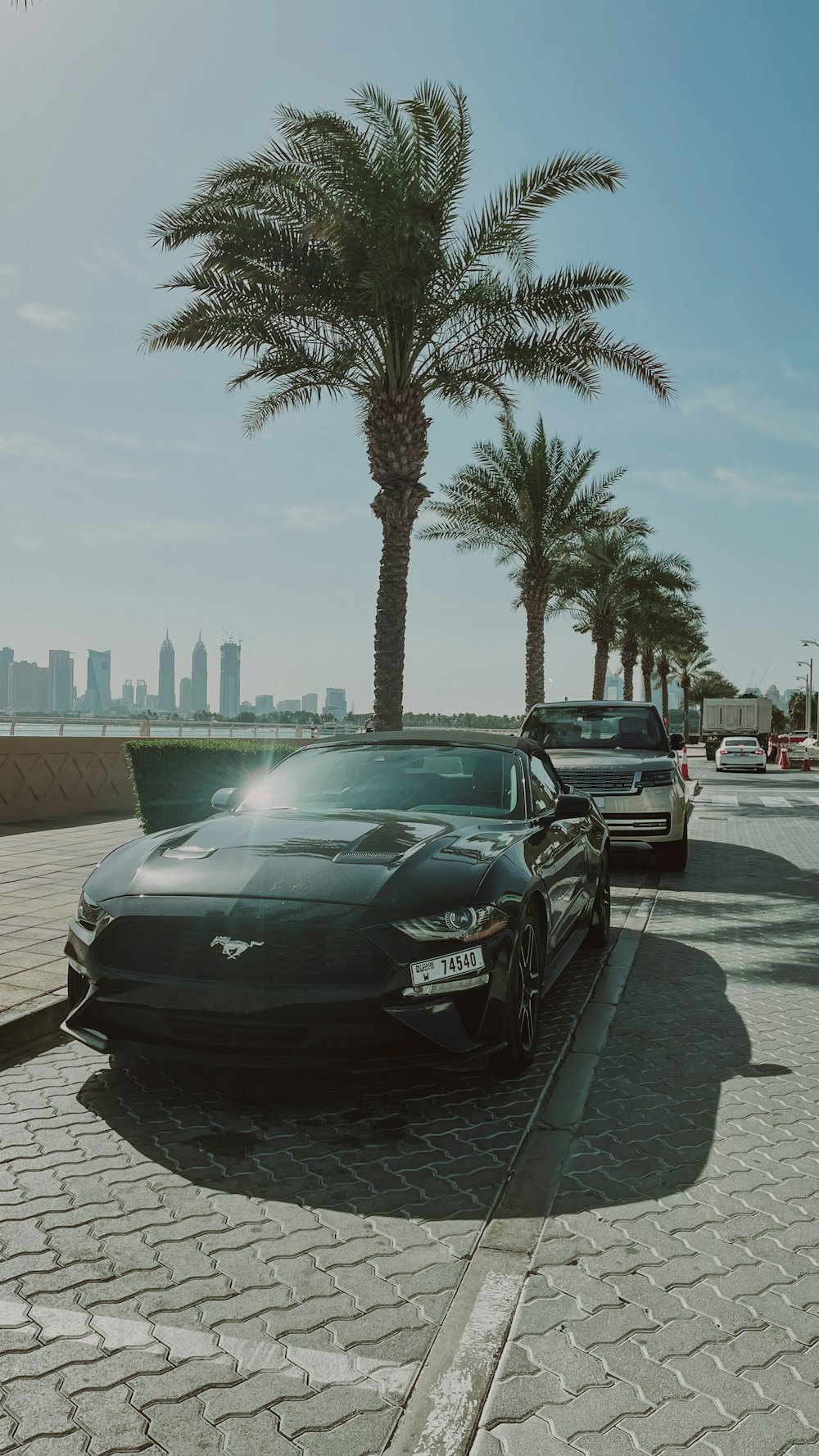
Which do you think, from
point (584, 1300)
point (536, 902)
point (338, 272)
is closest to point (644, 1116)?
point (536, 902)

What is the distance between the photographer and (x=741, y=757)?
37.9 metres

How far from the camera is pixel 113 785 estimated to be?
18.5m

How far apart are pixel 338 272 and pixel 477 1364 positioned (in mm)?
15360

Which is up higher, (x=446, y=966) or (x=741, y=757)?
(x=446, y=966)

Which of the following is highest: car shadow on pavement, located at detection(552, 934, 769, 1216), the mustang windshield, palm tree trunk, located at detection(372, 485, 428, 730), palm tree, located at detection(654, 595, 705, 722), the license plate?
palm tree, located at detection(654, 595, 705, 722)

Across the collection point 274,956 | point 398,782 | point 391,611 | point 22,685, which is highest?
point 22,685

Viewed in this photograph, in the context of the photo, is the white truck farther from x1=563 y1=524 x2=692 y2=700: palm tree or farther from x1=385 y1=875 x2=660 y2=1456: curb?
x1=385 y1=875 x2=660 y2=1456: curb

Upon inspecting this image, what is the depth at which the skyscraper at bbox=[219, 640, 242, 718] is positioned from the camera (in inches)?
5763

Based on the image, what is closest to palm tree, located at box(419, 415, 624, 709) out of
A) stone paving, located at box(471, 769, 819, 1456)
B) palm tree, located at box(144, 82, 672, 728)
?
palm tree, located at box(144, 82, 672, 728)

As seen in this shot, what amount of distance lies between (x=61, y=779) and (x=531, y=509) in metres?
14.8

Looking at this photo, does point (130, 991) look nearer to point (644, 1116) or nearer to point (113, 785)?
point (644, 1116)

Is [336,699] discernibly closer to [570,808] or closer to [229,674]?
[229,674]

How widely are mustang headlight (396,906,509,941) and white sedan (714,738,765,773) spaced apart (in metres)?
35.2

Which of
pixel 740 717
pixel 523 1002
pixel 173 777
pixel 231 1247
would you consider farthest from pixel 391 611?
pixel 740 717
